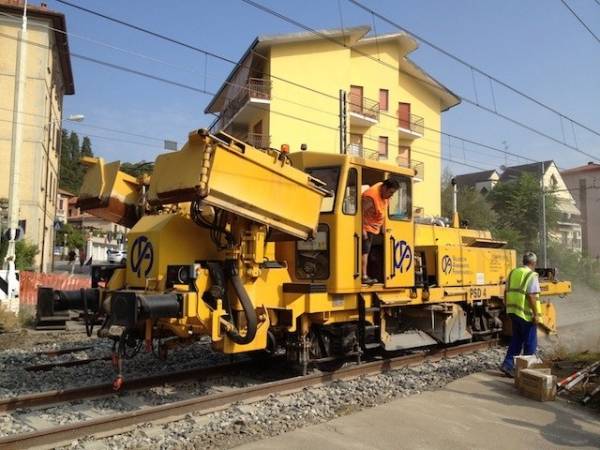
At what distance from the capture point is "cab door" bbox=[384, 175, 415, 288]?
26.6 feet

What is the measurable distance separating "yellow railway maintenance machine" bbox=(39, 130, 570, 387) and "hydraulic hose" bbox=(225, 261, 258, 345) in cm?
1

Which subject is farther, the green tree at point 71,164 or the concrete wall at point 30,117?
the green tree at point 71,164

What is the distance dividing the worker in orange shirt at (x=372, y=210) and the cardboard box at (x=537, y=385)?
2319mm

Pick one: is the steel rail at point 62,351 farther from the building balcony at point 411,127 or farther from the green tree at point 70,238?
the green tree at point 70,238

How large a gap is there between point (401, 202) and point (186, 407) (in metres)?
4.40

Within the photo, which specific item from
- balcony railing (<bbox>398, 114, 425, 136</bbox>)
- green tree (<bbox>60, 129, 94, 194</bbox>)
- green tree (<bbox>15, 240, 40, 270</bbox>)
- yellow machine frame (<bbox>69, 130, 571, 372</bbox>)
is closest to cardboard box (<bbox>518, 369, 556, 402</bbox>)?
yellow machine frame (<bbox>69, 130, 571, 372</bbox>)

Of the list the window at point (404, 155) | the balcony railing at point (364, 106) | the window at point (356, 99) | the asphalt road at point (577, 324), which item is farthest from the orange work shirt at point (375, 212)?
the window at point (404, 155)

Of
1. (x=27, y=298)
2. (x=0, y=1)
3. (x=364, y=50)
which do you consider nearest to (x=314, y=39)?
(x=364, y=50)

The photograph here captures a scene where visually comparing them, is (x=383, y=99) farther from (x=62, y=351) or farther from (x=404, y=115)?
(x=62, y=351)

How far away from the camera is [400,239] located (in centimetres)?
835

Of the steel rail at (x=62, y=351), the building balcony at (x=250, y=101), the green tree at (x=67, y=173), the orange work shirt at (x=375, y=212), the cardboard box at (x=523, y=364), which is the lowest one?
the steel rail at (x=62, y=351)

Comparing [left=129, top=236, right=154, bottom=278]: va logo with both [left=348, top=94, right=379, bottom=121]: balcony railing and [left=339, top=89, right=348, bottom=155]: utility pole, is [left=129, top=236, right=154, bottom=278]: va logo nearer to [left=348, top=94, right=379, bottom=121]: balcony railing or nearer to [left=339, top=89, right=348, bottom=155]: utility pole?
[left=339, top=89, right=348, bottom=155]: utility pole

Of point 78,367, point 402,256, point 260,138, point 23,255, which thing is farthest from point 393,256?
point 260,138

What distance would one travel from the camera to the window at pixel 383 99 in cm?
3494
